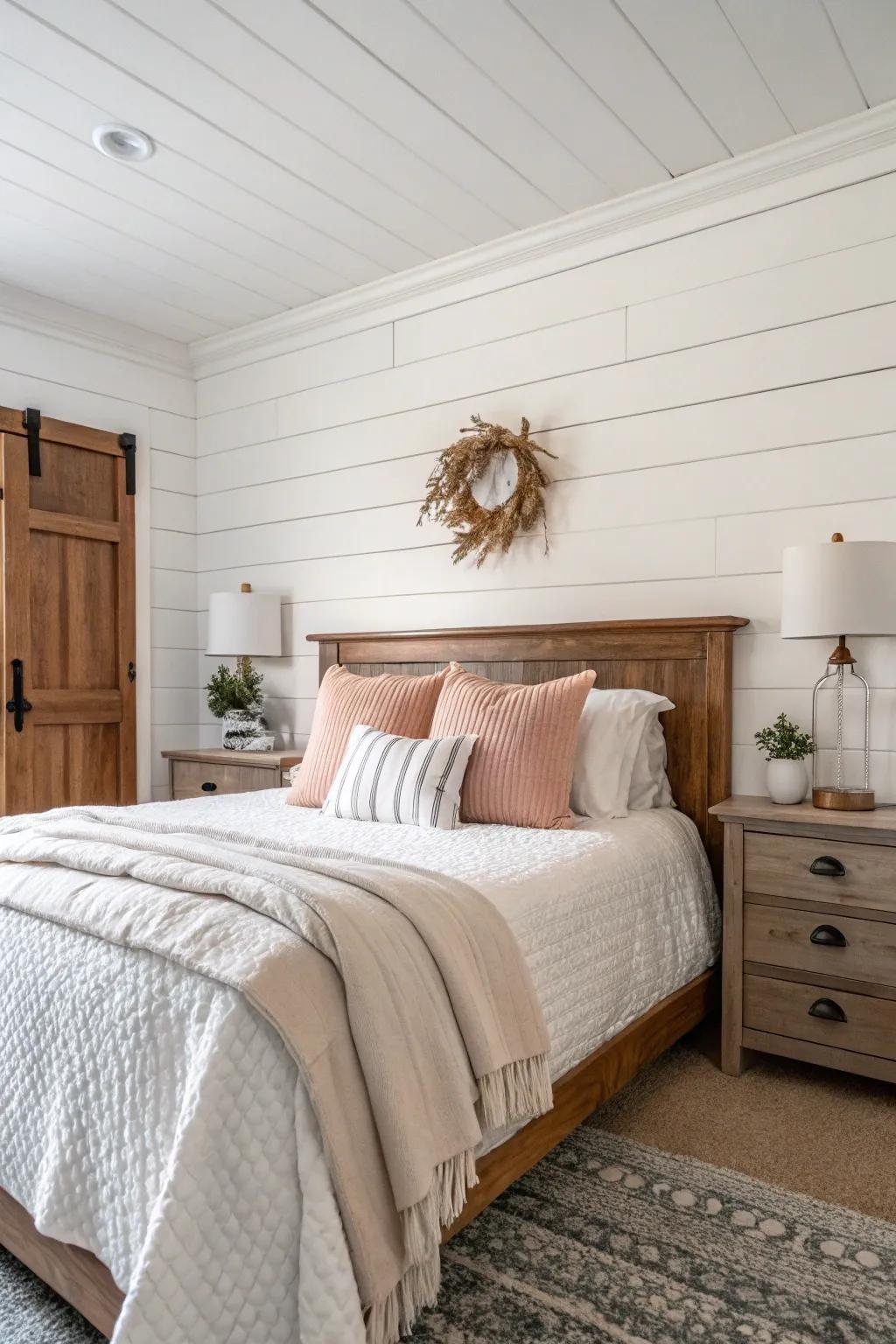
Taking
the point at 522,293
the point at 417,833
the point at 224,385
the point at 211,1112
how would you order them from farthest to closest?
the point at 224,385, the point at 522,293, the point at 417,833, the point at 211,1112

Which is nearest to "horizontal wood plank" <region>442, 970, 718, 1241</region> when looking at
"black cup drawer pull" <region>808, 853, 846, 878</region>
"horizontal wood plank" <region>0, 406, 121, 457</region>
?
"black cup drawer pull" <region>808, 853, 846, 878</region>

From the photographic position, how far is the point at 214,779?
12.1 ft

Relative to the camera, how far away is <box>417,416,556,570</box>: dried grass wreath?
3193 millimetres

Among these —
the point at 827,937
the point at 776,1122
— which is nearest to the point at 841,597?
the point at 827,937

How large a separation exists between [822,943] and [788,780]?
44 cm

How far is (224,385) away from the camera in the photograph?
13.9 ft

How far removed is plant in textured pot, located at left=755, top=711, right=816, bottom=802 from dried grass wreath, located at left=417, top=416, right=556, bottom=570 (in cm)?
107

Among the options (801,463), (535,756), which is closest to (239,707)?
(535,756)

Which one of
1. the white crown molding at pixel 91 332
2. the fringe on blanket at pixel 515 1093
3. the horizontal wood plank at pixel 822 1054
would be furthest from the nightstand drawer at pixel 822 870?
the white crown molding at pixel 91 332

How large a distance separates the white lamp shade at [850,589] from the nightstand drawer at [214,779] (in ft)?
6.59

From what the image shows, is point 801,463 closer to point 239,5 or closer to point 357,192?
point 357,192

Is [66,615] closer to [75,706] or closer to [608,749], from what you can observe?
[75,706]

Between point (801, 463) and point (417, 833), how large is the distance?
1545 millimetres

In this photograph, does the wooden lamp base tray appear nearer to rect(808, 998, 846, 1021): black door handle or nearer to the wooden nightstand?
the wooden nightstand
